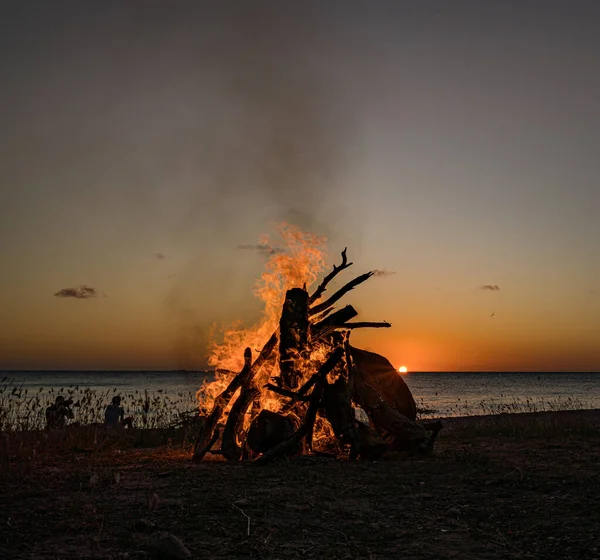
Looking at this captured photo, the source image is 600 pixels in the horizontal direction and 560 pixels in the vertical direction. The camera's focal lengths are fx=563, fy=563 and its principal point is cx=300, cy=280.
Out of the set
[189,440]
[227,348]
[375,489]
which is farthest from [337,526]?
[189,440]

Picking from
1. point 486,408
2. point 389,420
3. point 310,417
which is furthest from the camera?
point 486,408

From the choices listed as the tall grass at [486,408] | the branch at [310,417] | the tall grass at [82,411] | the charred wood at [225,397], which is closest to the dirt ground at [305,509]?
the branch at [310,417]

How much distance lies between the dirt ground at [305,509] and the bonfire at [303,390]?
775 millimetres

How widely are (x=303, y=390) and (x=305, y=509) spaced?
463cm

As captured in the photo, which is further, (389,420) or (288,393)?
(389,420)

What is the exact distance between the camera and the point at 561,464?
1020 centimetres

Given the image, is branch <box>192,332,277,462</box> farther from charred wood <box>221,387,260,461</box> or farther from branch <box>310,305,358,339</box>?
branch <box>310,305,358,339</box>

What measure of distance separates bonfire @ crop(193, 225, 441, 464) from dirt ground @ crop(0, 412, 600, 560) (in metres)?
0.78

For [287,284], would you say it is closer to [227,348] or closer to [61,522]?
[227,348]

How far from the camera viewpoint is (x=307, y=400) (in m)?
11.6

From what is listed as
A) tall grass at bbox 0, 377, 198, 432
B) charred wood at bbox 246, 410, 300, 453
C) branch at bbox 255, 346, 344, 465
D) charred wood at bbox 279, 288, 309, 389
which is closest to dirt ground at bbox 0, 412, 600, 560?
branch at bbox 255, 346, 344, 465

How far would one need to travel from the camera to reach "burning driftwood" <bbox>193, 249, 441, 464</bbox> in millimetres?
11312

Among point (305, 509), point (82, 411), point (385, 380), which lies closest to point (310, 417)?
point (385, 380)

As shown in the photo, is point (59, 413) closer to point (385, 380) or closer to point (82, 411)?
point (82, 411)
